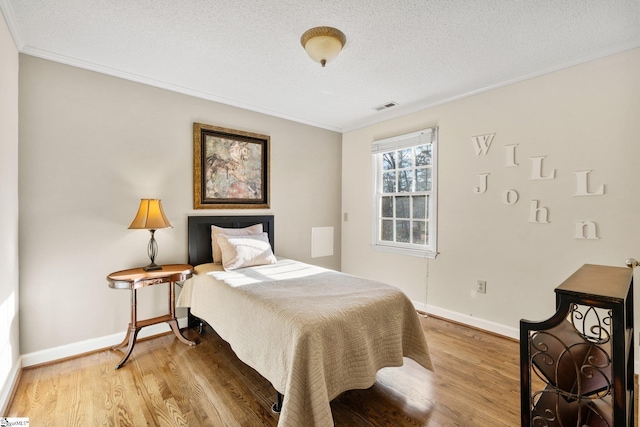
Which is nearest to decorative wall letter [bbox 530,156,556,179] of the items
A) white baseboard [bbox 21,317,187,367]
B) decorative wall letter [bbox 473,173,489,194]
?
decorative wall letter [bbox 473,173,489,194]

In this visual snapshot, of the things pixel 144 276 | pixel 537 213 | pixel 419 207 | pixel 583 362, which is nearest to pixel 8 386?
pixel 144 276

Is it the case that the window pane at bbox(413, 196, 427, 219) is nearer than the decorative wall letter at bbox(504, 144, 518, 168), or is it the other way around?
the decorative wall letter at bbox(504, 144, 518, 168)

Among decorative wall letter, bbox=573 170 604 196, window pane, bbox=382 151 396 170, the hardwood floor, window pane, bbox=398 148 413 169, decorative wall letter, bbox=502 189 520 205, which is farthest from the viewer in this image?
window pane, bbox=382 151 396 170

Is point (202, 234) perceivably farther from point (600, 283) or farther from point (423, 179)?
point (600, 283)

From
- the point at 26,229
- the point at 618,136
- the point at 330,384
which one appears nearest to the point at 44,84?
the point at 26,229

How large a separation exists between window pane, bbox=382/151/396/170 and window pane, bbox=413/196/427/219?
0.56 metres

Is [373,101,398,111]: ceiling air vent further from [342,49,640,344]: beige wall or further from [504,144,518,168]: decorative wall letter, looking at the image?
[504,144,518,168]: decorative wall letter

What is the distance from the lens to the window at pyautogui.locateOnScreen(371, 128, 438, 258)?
3.53 meters

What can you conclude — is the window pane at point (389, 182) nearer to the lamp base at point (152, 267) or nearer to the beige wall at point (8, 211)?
the lamp base at point (152, 267)

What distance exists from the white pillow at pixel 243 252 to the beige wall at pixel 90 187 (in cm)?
52

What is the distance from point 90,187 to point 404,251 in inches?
131

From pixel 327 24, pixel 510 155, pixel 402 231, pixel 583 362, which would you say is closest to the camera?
pixel 583 362

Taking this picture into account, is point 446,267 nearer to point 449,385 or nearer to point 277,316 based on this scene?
point 449,385

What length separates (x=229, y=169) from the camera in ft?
11.2
